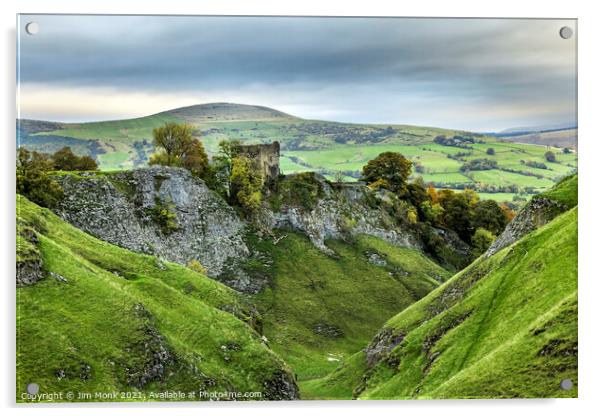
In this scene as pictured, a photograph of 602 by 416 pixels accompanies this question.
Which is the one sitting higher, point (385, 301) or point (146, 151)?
point (146, 151)

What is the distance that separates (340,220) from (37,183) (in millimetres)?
26116

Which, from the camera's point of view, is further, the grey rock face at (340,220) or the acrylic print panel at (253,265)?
the grey rock face at (340,220)

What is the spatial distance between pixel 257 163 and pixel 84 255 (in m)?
25.9

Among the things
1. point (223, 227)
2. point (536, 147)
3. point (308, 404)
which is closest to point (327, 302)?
point (223, 227)

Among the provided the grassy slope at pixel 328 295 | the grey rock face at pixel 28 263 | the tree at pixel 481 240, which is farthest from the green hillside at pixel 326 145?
the grassy slope at pixel 328 295

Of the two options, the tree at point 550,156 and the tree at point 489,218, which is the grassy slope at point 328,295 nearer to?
the tree at point 489,218

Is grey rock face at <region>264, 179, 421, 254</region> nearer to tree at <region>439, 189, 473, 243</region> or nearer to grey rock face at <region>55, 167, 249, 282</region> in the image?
grey rock face at <region>55, 167, 249, 282</region>

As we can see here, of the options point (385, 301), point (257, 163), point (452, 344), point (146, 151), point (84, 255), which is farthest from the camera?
point (146, 151)

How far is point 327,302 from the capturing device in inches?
1770

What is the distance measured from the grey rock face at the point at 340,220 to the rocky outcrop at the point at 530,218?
71.7ft

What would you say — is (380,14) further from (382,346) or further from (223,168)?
(223,168)

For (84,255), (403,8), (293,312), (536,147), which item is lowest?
(293,312)

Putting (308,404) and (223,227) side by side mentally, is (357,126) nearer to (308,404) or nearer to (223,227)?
(223,227)

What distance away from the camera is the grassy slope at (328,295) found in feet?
133
